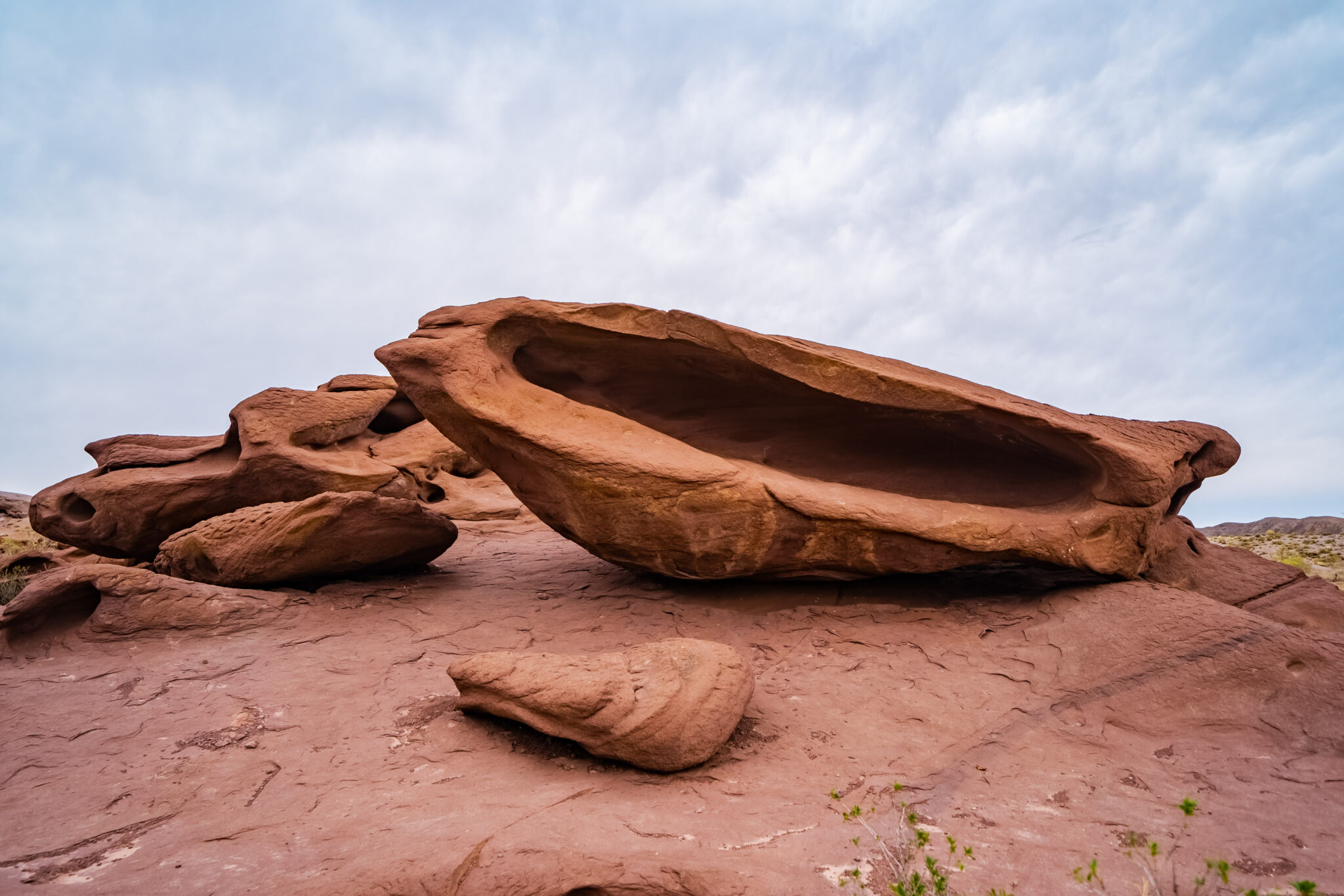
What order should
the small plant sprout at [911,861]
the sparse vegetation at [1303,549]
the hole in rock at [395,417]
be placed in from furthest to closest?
the hole in rock at [395,417] < the sparse vegetation at [1303,549] < the small plant sprout at [911,861]

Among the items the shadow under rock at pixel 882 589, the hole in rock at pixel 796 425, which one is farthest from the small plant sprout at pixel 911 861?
the hole in rock at pixel 796 425

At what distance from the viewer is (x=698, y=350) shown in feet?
18.2

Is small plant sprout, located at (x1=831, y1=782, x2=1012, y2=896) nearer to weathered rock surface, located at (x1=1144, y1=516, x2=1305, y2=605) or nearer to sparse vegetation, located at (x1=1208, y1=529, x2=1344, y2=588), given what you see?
weathered rock surface, located at (x1=1144, y1=516, x2=1305, y2=605)

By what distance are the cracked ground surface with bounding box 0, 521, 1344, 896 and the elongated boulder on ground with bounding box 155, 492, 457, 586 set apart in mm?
292

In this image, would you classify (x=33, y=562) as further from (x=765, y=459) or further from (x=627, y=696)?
(x=627, y=696)

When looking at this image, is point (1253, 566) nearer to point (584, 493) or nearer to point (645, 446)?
point (645, 446)

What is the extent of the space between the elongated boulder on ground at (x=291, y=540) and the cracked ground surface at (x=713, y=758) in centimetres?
29

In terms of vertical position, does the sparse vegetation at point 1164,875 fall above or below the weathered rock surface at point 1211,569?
below

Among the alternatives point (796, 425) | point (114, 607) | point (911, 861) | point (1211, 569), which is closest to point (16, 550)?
point (114, 607)

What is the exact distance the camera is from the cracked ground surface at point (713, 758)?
2.49m

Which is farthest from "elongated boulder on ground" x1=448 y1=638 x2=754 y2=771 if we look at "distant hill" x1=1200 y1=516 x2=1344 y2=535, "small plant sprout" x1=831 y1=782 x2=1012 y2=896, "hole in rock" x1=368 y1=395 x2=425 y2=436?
"distant hill" x1=1200 y1=516 x2=1344 y2=535

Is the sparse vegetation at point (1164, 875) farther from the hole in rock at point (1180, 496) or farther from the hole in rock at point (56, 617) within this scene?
the hole in rock at point (56, 617)

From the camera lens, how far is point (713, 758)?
11.3 ft

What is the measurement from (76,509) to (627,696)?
7.01m
